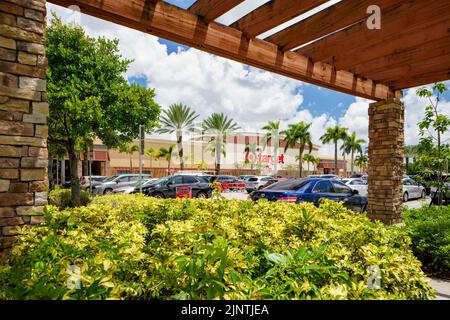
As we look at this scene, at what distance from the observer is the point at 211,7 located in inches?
157

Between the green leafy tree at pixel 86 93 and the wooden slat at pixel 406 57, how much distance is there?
10.3m

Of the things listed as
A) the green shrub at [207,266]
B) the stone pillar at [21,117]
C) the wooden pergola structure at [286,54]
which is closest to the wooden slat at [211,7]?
the wooden pergola structure at [286,54]

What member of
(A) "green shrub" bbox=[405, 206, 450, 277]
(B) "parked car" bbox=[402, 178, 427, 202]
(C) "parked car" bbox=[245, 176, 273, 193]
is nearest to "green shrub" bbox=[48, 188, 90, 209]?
(A) "green shrub" bbox=[405, 206, 450, 277]

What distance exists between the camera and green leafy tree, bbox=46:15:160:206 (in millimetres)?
12047

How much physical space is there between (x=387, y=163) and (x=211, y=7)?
5.76 meters

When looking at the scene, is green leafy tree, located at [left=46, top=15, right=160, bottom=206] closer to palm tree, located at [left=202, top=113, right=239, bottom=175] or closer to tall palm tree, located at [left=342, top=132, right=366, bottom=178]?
palm tree, located at [left=202, top=113, right=239, bottom=175]

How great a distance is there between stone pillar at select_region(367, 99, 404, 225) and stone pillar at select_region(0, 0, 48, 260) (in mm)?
7196

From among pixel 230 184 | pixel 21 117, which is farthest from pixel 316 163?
pixel 21 117

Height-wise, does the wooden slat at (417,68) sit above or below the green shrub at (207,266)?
above

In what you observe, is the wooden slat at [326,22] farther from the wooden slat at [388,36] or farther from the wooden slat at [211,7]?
the wooden slat at [211,7]

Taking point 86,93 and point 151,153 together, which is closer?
point 86,93

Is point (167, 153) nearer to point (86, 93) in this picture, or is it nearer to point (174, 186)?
point (174, 186)

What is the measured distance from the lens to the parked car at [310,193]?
8.16m

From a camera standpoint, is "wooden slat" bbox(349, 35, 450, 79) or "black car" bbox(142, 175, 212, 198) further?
"black car" bbox(142, 175, 212, 198)
